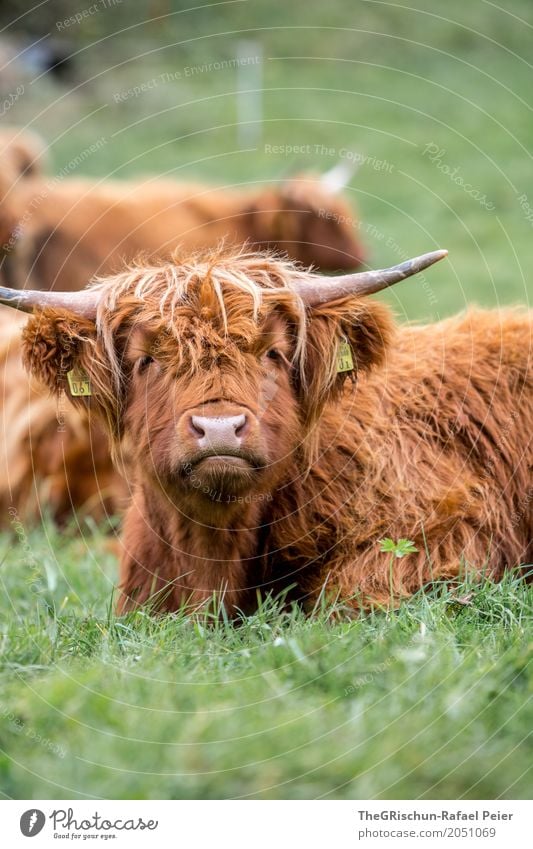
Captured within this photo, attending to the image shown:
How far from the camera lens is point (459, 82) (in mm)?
21078

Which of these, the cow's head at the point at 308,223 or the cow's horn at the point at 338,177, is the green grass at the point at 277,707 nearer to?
the cow's head at the point at 308,223

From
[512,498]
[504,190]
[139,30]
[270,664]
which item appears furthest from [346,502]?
[139,30]

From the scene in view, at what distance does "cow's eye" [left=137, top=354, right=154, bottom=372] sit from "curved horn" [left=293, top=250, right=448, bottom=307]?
0.71 metres

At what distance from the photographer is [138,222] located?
44.8 feet

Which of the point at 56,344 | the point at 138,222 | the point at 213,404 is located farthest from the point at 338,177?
the point at 213,404

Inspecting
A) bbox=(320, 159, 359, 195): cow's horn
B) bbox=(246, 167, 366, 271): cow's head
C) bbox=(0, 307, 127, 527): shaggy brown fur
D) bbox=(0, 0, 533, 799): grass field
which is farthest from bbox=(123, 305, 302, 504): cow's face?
bbox=(320, 159, 359, 195): cow's horn

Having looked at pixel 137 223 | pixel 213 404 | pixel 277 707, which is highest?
pixel 137 223

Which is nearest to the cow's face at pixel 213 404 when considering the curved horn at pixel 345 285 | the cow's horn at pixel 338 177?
the curved horn at pixel 345 285

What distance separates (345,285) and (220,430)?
1.03 m

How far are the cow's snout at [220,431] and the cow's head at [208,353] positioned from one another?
0.03 m

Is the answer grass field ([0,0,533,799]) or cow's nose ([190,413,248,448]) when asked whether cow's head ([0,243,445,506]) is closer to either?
cow's nose ([190,413,248,448])

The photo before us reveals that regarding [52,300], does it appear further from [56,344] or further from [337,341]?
[337,341]
